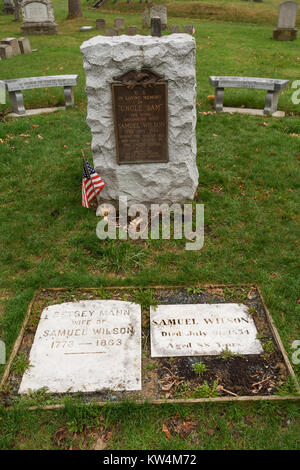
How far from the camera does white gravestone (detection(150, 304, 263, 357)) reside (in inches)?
159

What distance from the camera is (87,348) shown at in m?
4.03

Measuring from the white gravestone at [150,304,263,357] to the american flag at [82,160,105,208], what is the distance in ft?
6.88

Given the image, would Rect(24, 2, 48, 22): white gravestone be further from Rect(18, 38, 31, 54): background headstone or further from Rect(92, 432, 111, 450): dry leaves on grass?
Rect(92, 432, 111, 450): dry leaves on grass

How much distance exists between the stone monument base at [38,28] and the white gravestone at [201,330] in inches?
787

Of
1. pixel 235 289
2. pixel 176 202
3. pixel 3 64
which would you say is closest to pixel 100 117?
pixel 176 202

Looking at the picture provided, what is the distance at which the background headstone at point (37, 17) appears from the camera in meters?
19.7

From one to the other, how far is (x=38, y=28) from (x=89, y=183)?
18.1m

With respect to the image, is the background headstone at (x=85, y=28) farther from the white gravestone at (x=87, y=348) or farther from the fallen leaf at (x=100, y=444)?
the fallen leaf at (x=100, y=444)

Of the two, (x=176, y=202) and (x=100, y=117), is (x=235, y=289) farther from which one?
(x=100, y=117)

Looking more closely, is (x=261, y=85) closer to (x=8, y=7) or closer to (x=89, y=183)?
(x=89, y=183)

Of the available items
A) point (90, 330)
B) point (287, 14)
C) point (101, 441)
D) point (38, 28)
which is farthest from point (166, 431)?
point (38, 28)

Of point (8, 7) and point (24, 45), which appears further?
point (8, 7)

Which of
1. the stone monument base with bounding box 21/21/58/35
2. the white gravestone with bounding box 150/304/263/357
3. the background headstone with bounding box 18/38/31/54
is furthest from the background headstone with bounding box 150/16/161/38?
the stone monument base with bounding box 21/21/58/35

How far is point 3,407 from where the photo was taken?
3486mm
